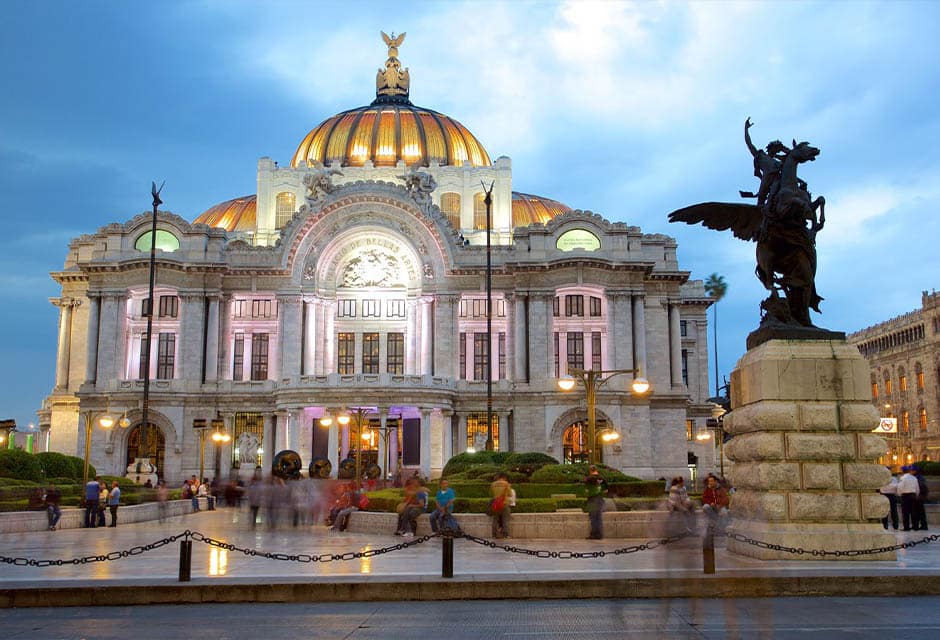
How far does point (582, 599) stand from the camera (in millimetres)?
15586

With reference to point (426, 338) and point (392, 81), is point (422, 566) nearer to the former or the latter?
point (426, 338)

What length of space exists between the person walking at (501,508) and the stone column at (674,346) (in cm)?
4454

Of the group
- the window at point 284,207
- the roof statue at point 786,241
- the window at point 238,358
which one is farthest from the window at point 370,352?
the roof statue at point 786,241

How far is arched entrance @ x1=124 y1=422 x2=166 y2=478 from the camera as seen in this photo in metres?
64.2

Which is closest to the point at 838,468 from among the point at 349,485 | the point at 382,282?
the point at 349,485

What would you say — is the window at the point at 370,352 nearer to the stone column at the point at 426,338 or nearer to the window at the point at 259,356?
the stone column at the point at 426,338

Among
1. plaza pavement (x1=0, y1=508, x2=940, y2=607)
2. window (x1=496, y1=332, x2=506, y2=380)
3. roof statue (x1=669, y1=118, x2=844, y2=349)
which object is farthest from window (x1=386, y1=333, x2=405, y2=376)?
roof statue (x1=669, y1=118, x2=844, y2=349)

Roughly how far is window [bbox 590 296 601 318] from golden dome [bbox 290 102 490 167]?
22.6 metres

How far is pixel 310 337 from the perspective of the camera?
6475cm

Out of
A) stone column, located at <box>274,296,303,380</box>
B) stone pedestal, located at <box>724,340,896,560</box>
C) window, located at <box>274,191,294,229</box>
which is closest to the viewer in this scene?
stone pedestal, located at <box>724,340,896,560</box>

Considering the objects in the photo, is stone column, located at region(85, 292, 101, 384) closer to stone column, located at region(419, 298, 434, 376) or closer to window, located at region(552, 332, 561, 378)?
stone column, located at region(419, 298, 434, 376)

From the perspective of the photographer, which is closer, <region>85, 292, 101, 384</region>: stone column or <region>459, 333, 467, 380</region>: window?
<region>85, 292, 101, 384</region>: stone column

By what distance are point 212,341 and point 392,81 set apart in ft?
141

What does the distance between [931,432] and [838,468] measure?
83849 mm
